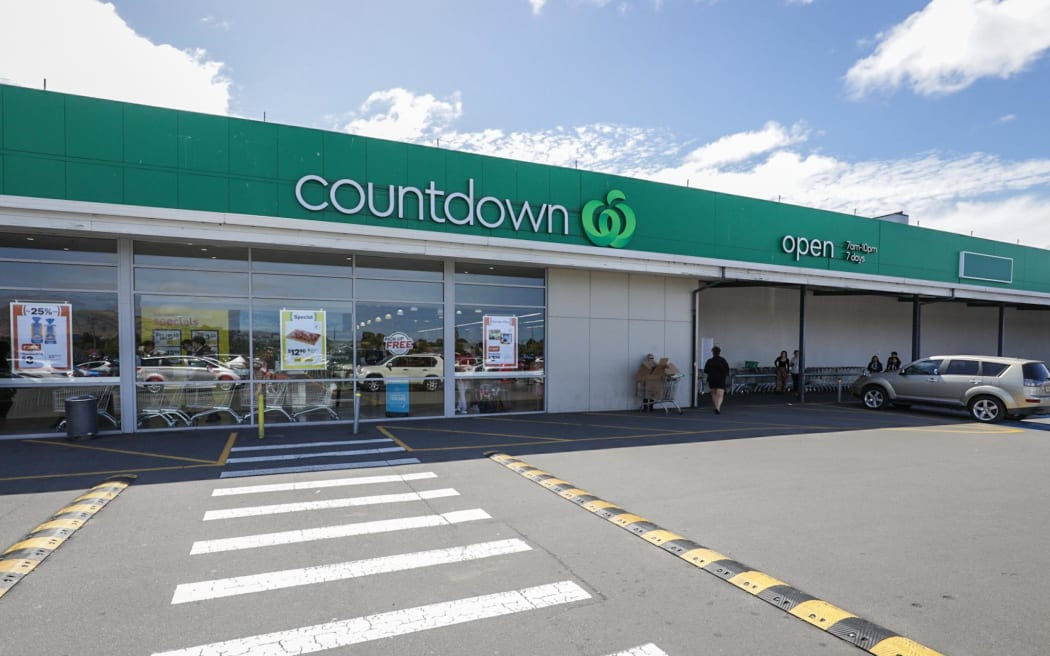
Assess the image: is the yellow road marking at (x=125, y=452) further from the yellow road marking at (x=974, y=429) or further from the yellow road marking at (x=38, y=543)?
the yellow road marking at (x=974, y=429)

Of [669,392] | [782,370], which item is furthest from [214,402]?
[782,370]

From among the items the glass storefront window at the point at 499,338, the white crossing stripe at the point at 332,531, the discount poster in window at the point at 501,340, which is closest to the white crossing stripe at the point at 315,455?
the white crossing stripe at the point at 332,531

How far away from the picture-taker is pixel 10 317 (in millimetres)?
10477

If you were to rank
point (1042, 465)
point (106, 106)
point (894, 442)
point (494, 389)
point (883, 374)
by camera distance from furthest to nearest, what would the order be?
point (883, 374), point (494, 389), point (894, 442), point (106, 106), point (1042, 465)

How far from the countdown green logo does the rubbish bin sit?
36.5 ft

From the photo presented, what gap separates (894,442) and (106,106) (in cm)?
1649

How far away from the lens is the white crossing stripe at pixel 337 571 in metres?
4.37

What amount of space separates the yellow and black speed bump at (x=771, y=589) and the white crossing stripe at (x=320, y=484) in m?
2.39

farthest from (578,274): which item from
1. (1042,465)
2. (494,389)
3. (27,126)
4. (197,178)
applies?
(27,126)

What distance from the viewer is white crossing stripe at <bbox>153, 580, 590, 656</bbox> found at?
3547mm

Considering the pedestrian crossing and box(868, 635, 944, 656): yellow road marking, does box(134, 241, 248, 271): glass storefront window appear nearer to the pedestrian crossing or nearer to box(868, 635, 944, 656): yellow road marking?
the pedestrian crossing

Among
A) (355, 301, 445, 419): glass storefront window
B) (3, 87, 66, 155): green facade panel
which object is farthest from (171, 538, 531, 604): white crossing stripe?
(3, 87, 66, 155): green facade panel

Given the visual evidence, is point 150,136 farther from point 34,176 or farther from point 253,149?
point 34,176

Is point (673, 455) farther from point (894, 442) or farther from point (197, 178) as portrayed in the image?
point (197, 178)
